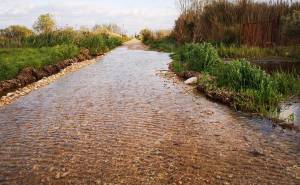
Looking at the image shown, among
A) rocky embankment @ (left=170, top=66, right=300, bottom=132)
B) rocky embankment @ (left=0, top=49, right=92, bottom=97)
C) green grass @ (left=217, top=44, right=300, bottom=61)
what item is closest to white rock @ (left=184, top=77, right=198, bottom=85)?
rocky embankment @ (left=170, top=66, right=300, bottom=132)

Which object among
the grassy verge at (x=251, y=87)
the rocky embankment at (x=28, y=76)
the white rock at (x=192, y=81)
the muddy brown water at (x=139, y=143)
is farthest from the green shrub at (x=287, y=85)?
the rocky embankment at (x=28, y=76)

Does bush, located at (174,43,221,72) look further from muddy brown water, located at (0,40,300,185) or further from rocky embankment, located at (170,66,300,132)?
muddy brown water, located at (0,40,300,185)

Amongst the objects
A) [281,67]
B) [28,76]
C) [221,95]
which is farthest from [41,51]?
[221,95]

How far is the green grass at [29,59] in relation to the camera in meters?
11.9

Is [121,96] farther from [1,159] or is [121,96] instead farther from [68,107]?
[1,159]

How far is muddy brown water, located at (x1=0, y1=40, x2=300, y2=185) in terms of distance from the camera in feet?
15.9

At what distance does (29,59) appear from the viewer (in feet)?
47.5

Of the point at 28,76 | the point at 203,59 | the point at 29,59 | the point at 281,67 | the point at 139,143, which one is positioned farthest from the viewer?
the point at 29,59

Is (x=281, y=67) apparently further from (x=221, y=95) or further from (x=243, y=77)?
(x=221, y=95)

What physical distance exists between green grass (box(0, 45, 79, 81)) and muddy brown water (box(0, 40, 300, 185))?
245cm

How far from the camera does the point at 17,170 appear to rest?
5.07m

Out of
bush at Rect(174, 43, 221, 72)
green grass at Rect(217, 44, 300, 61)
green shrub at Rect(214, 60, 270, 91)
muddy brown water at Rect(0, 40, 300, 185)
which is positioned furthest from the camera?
green grass at Rect(217, 44, 300, 61)

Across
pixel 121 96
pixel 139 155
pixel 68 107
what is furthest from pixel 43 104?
pixel 139 155

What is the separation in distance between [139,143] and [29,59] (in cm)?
959
